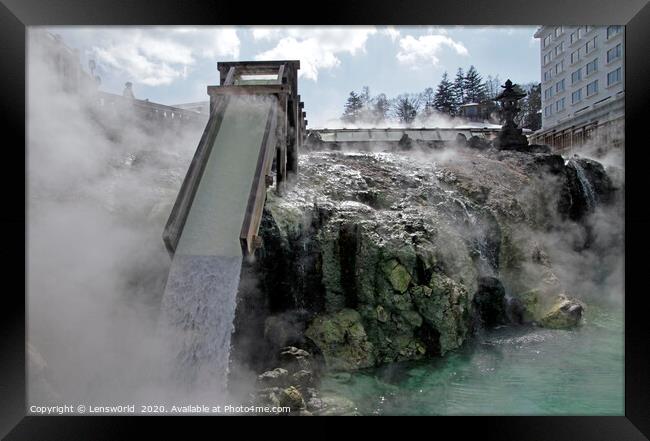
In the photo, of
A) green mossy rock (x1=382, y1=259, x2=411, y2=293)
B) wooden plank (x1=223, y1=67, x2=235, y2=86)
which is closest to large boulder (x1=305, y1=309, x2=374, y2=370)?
green mossy rock (x1=382, y1=259, x2=411, y2=293)

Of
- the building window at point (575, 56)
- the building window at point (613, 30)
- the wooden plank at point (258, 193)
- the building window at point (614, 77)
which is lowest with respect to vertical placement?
the wooden plank at point (258, 193)

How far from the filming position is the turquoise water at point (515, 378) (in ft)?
10.0

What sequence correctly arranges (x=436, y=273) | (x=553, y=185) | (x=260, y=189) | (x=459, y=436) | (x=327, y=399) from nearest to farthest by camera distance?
(x=459, y=436) → (x=260, y=189) → (x=327, y=399) → (x=436, y=273) → (x=553, y=185)

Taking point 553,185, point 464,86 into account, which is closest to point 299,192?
point 464,86

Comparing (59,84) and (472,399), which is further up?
(59,84)

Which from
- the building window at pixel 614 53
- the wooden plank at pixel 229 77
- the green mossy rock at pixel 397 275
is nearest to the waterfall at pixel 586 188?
the building window at pixel 614 53

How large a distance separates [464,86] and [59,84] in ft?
13.7

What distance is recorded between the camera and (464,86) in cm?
455

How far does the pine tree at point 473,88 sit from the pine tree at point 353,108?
1.18 meters

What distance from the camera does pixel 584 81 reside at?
12.6 ft

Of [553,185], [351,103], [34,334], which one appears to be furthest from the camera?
[553,185]

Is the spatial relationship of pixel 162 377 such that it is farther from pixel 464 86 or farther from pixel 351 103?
pixel 464 86

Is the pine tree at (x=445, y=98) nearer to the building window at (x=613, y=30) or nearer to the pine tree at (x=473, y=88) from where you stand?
the pine tree at (x=473, y=88)

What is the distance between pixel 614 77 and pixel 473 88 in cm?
167
